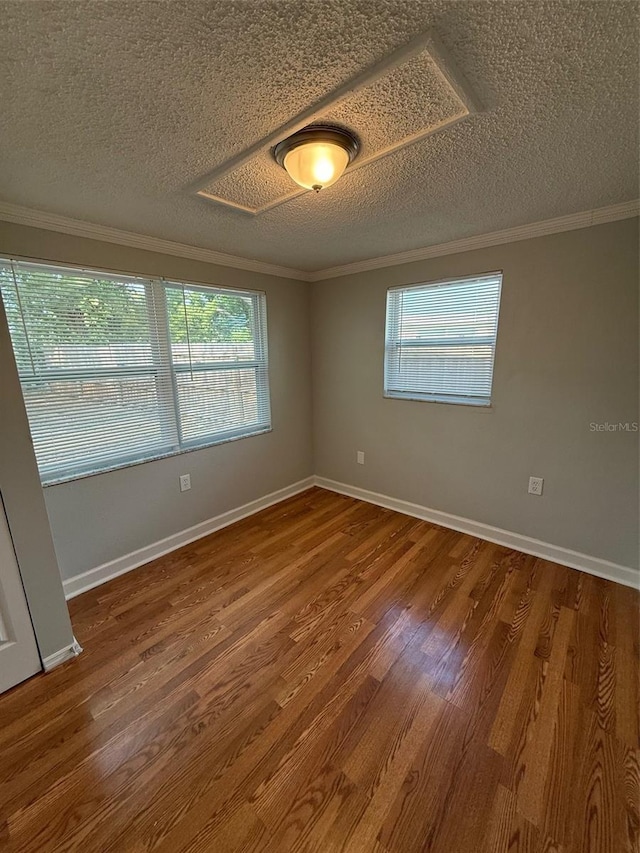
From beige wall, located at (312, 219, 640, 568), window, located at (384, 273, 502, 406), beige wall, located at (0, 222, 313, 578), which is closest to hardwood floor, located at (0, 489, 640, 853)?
beige wall, located at (0, 222, 313, 578)

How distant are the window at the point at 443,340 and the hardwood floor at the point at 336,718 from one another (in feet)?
4.44

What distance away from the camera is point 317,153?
3.80 ft

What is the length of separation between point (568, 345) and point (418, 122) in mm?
1643

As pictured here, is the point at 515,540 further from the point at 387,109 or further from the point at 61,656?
the point at 61,656

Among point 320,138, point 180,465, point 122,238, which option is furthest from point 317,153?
point 180,465

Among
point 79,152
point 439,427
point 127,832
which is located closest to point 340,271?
point 439,427

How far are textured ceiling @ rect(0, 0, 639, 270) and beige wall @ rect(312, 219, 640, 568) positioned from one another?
44 cm

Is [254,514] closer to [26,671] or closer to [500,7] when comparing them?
[26,671]

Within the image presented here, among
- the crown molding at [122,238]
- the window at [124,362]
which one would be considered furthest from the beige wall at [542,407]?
the window at [124,362]

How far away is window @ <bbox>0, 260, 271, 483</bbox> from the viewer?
1803 millimetres

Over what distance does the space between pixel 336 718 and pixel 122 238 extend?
2.76 meters

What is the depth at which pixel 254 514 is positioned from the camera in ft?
9.94

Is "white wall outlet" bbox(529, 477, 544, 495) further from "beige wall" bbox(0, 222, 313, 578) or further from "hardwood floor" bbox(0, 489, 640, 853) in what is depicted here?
"beige wall" bbox(0, 222, 313, 578)

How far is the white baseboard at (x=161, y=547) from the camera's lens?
2.06 metres
